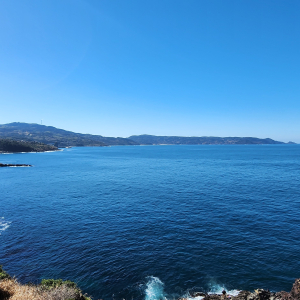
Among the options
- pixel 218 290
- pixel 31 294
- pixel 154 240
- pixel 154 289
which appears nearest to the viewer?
pixel 31 294

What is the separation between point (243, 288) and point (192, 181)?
65.0 m

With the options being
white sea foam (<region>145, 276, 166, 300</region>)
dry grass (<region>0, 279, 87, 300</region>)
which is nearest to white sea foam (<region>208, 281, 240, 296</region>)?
white sea foam (<region>145, 276, 166, 300</region>)

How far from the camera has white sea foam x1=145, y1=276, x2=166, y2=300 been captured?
26.4 m

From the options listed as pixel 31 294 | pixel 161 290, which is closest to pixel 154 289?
pixel 161 290

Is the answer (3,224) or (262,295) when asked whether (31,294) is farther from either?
(3,224)

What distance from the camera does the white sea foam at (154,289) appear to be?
26.4 m

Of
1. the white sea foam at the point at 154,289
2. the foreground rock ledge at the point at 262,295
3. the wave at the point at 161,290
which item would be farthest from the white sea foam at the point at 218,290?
the white sea foam at the point at 154,289

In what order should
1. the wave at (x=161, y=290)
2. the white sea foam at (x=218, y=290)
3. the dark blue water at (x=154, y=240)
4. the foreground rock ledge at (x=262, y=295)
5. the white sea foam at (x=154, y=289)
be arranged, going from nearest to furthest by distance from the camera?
the foreground rock ledge at (x=262, y=295), the wave at (x=161, y=290), the white sea foam at (x=154, y=289), the white sea foam at (x=218, y=290), the dark blue water at (x=154, y=240)

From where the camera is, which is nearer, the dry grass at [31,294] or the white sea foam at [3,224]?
the dry grass at [31,294]

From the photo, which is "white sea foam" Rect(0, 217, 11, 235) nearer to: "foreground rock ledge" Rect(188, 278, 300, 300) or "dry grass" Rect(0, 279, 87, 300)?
"dry grass" Rect(0, 279, 87, 300)

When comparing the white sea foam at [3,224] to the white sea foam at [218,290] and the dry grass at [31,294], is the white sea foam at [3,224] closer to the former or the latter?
the dry grass at [31,294]

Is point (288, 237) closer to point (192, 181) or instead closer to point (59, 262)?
point (59, 262)

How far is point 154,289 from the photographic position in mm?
27672

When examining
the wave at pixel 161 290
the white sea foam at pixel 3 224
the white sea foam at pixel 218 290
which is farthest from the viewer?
A: the white sea foam at pixel 3 224
